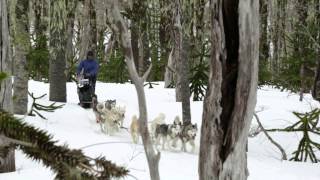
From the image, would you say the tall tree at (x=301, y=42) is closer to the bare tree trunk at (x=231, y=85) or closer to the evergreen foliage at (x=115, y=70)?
the evergreen foliage at (x=115, y=70)

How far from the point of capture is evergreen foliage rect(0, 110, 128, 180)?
1.24m

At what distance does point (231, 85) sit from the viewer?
4.17 m

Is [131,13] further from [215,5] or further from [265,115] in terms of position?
[215,5]

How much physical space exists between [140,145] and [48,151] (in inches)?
379

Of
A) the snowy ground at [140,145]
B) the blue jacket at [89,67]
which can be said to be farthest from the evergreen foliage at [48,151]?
the blue jacket at [89,67]

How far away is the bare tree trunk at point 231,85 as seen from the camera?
13.4ft

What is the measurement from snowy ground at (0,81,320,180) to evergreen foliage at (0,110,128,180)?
3821 mm

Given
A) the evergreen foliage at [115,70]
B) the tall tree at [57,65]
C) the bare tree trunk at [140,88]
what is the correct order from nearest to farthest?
the bare tree trunk at [140,88] < the tall tree at [57,65] < the evergreen foliage at [115,70]

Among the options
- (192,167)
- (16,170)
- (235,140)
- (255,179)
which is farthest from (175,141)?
(235,140)

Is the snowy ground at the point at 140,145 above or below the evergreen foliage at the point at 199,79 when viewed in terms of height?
below

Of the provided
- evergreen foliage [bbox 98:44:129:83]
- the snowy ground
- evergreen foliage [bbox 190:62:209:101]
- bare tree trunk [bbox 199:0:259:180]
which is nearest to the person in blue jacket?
the snowy ground

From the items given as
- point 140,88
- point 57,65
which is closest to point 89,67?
point 57,65

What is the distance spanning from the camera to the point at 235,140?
13.7 ft

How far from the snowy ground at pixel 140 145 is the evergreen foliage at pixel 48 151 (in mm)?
3821
